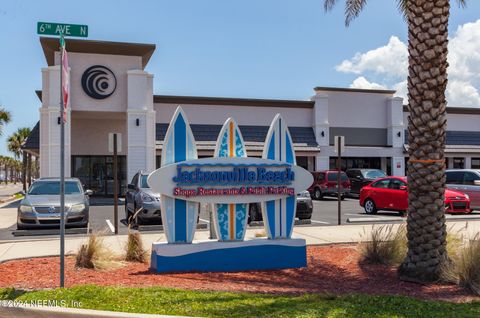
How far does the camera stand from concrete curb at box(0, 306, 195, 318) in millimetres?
4684

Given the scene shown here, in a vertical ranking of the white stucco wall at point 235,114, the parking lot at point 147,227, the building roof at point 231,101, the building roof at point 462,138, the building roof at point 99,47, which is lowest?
the parking lot at point 147,227

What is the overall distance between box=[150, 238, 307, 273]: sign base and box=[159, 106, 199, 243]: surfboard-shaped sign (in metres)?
0.21

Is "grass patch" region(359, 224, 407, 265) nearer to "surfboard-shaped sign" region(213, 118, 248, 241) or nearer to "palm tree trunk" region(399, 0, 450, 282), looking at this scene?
"palm tree trunk" region(399, 0, 450, 282)

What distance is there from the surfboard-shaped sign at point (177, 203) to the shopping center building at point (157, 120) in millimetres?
18477

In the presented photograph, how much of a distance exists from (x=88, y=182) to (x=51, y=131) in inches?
232

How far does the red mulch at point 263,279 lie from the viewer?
266 inches

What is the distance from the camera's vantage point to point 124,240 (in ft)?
36.6

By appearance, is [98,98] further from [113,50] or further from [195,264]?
[195,264]

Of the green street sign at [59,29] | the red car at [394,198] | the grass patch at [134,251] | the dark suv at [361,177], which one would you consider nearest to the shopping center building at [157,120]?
the dark suv at [361,177]

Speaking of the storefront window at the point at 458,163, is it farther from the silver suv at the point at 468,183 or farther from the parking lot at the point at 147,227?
the silver suv at the point at 468,183

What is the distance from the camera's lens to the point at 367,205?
19.3m

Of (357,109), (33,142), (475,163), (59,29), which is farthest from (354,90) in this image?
(59,29)

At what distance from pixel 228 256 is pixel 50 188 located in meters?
8.01

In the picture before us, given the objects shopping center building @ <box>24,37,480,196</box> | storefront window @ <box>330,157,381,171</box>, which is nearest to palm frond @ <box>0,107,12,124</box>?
shopping center building @ <box>24,37,480,196</box>
